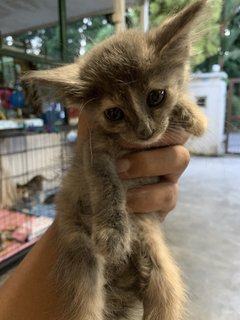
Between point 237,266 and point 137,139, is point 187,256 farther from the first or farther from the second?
point 137,139

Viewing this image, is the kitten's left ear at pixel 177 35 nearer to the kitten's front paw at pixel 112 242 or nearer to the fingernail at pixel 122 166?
the fingernail at pixel 122 166

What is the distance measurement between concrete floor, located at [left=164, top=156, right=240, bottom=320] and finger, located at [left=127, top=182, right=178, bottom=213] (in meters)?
0.52

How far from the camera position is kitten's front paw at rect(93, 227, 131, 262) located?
69 cm

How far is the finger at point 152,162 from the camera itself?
0.90 meters

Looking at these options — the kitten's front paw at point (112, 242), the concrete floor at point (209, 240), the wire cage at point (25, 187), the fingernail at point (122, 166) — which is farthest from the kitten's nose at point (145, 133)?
the wire cage at point (25, 187)

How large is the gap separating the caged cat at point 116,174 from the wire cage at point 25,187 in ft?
3.60

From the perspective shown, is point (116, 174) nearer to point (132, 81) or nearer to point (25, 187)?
point (132, 81)

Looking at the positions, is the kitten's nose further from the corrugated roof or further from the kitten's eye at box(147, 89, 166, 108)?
the corrugated roof

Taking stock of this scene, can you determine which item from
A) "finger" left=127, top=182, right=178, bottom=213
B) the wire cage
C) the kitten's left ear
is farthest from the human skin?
the wire cage

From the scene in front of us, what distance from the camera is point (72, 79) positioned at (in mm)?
797

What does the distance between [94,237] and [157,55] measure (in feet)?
1.65

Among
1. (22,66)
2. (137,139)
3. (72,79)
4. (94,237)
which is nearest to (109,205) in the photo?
(94,237)

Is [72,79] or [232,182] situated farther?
[232,182]

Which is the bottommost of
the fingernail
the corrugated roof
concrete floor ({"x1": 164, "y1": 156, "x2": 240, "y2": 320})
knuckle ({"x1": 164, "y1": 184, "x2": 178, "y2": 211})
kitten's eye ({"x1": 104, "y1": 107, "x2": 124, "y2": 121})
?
concrete floor ({"x1": 164, "y1": 156, "x2": 240, "y2": 320})
